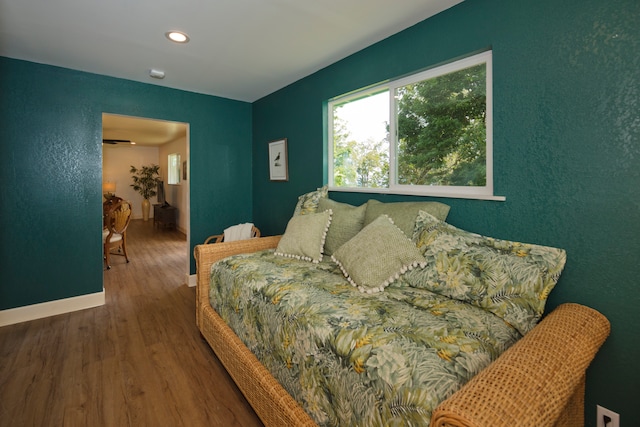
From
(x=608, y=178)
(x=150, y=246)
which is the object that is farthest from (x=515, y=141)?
(x=150, y=246)

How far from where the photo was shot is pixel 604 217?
1.40 meters

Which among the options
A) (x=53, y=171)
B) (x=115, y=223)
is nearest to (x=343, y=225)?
(x=53, y=171)

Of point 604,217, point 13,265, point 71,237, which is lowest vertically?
point 13,265

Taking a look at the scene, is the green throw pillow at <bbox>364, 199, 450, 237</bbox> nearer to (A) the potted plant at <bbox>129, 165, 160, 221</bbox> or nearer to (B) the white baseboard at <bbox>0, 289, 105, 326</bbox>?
(B) the white baseboard at <bbox>0, 289, 105, 326</bbox>

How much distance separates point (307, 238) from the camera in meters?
2.42

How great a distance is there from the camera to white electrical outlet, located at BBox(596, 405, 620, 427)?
1.38 m

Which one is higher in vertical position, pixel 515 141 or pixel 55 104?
Result: pixel 55 104

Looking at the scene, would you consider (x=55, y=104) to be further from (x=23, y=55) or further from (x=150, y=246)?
(x=150, y=246)

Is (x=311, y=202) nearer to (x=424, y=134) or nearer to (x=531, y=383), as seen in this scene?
(x=424, y=134)

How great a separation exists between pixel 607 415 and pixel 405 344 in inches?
45.3

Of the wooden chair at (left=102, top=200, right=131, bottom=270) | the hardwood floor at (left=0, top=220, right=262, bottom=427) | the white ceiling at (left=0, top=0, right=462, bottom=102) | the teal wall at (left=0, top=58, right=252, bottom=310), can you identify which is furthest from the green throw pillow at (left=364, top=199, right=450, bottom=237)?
the wooden chair at (left=102, top=200, right=131, bottom=270)

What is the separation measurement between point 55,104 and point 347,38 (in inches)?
113

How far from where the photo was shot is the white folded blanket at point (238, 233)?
11.8 ft

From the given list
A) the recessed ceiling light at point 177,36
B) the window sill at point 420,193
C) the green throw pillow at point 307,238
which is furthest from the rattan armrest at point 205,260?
the recessed ceiling light at point 177,36
